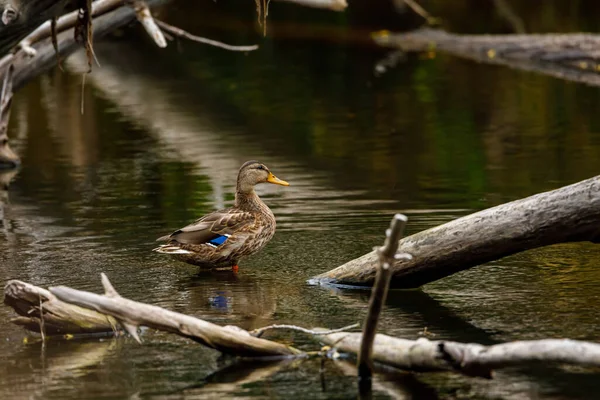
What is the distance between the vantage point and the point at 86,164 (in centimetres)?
1712

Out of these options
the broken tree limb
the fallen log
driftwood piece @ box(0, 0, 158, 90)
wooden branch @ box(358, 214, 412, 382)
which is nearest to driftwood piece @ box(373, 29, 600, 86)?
driftwood piece @ box(0, 0, 158, 90)

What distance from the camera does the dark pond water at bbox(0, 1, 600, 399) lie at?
7547 mm

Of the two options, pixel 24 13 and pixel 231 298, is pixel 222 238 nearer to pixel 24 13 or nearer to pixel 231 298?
pixel 231 298

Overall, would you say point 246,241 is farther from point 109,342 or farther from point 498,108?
point 498,108

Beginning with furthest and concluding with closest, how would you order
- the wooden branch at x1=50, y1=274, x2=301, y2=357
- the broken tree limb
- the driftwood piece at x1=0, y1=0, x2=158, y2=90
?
the driftwood piece at x1=0, y1=0, x2=158, y2=90 < the broken tree limb < the wooden branch at x1=50, y1=274, x2=301, y2=357

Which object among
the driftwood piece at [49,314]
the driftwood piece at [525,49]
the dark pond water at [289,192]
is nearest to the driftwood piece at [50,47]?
the dark pond water at [289,192]

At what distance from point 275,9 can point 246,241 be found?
28318 millimetres

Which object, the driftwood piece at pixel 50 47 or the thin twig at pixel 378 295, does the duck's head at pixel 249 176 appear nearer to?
the thin twig at pixel 378 295

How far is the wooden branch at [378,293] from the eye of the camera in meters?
6.46

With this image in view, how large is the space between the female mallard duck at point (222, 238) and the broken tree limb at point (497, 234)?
3.64 ft

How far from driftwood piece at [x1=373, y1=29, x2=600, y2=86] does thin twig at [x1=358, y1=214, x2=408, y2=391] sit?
17.3 meters

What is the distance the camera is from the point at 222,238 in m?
10.2

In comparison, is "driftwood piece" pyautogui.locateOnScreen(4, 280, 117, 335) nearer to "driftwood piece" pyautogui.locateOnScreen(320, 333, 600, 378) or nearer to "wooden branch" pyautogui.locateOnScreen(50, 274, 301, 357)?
"wooden branch" pyautogui.locateOnScreen(50, 274, 301, 357)

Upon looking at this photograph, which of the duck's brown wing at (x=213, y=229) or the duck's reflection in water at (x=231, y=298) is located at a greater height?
the duck's brown wing at (x=213, y=229)
